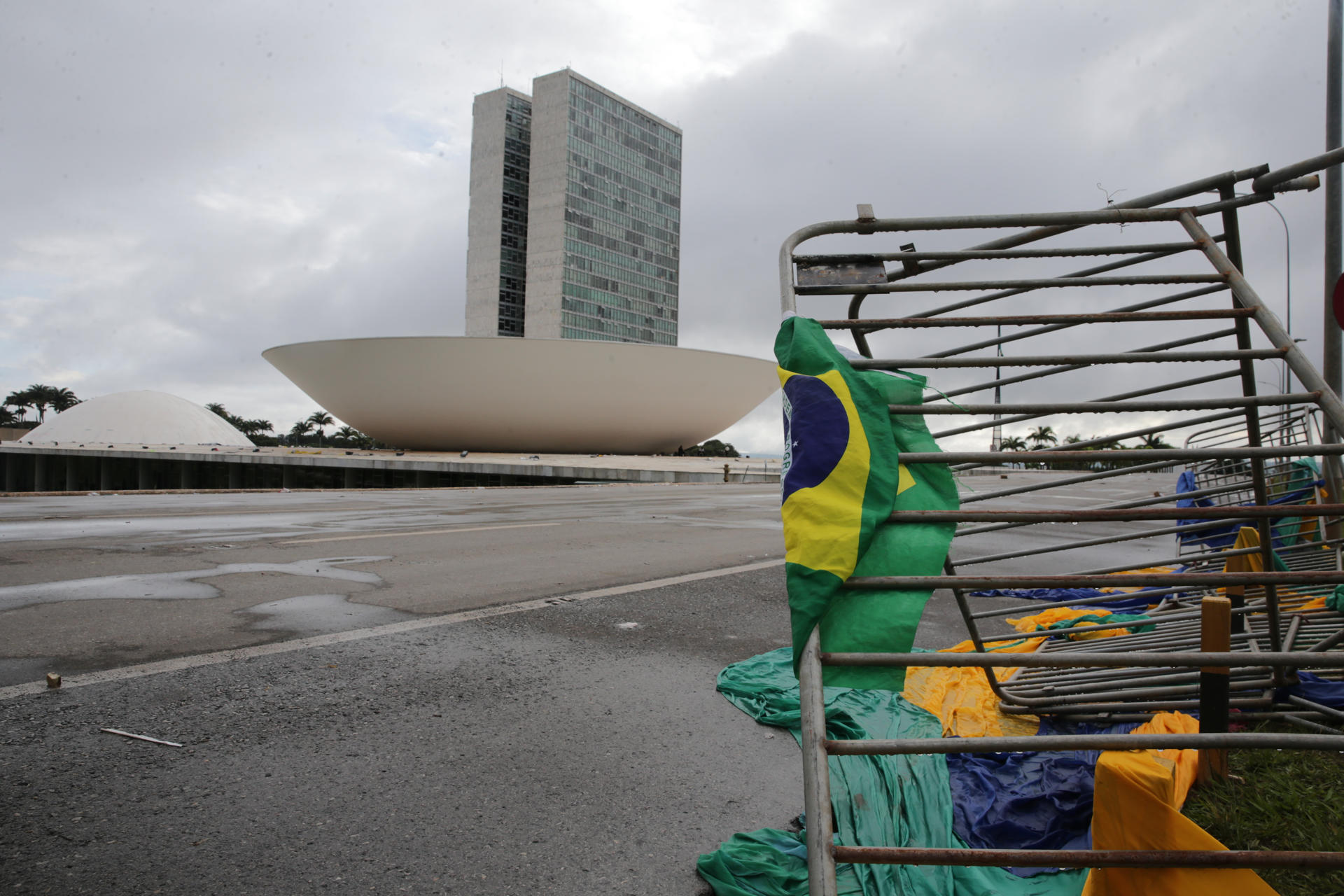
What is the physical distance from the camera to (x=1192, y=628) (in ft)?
9.93

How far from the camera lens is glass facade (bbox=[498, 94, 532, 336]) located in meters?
90.8

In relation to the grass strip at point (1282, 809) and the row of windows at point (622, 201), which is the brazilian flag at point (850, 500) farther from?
the row of windows at point (622, 201)

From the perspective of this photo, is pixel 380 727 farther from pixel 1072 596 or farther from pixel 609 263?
pixel 609 263

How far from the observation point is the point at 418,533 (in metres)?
8.20

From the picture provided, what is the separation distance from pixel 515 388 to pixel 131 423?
50.7 meters

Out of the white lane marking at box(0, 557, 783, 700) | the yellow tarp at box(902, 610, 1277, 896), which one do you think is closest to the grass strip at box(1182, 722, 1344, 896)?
the yellow tarp at box(902, 610, 1277, 896)

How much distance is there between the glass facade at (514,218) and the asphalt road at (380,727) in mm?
88700

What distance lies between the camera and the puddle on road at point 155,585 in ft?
14.6

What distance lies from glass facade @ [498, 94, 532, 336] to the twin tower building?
4.7 inches

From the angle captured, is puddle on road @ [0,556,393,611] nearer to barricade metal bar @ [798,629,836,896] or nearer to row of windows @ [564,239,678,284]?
barricade metal bar @ [798,629,836,896]

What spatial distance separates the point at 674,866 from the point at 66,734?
6.44 feet

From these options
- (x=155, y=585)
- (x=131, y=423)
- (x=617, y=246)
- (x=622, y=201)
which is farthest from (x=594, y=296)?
(x=155, y=585)

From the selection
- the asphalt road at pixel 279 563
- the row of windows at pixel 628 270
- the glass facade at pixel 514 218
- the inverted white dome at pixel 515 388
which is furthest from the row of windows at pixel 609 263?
the asphalt road at pixel 279 563

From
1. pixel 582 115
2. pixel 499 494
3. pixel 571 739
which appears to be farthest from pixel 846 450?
pixel 582 115
